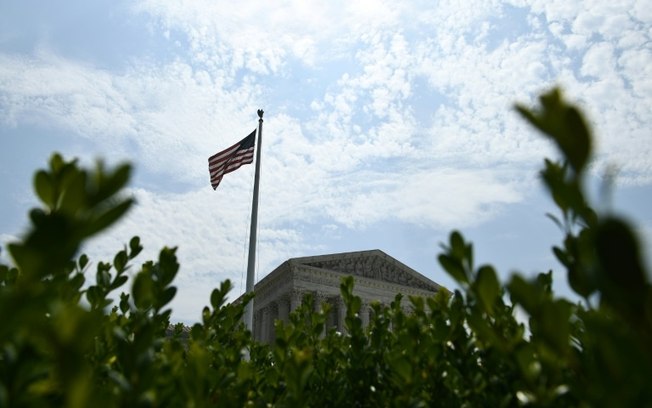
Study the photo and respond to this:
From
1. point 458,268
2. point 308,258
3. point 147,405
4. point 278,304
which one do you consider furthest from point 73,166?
point 278,304

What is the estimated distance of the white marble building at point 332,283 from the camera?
114 ft

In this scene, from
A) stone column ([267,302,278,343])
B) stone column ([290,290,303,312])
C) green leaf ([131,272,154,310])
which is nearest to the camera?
green leaf ([131,272,154,310])

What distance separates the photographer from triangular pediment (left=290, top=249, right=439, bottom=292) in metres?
36.2

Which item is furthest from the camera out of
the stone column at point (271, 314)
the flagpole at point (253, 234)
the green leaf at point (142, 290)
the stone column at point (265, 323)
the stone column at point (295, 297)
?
the stone column at point (265, 323)

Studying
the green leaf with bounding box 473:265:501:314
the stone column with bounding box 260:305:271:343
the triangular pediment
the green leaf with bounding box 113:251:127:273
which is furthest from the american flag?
the stone column with bounding box 260:305:271:343

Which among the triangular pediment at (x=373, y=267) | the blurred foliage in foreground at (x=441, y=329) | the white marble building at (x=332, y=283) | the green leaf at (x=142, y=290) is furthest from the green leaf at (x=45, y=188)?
the triangular pediment at (x=373, y=267)

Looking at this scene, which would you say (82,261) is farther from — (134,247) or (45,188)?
(45,188)

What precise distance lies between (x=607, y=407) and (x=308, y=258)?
34826 millimetres

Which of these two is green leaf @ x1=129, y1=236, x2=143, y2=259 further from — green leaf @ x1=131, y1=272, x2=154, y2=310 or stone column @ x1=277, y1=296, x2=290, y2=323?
stone column @ x1=277, y1=296, x2=290, y2=323

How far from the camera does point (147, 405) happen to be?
0.83 m

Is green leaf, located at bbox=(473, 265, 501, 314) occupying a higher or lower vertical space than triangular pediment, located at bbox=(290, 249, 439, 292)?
lower

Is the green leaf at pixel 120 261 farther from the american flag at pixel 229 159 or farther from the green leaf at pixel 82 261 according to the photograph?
the american flag at pixel 229 159

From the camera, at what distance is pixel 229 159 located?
17.3 meters

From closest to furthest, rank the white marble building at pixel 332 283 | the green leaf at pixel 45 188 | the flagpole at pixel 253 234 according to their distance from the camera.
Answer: the green leaf at pixel 45 188
the flagpole at pixel 253 234
the white marble building at pixel 332 283
